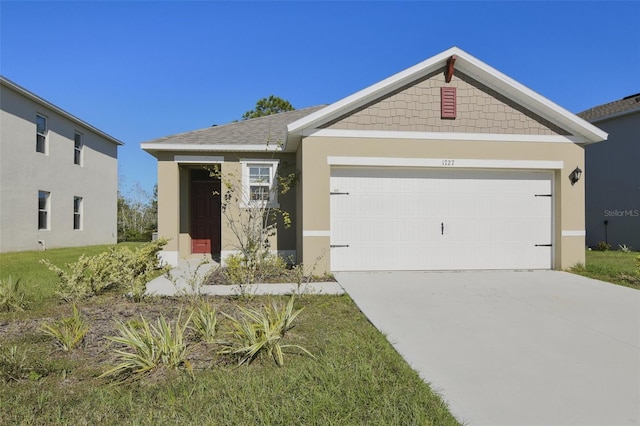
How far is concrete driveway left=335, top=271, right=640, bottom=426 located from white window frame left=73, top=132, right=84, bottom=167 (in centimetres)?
1681

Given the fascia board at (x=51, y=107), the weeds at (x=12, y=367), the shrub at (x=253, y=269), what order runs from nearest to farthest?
the weeds at (x=12, y=367) < the shrub at (x=253, y=269) < the fascia board at (x=51, y=107)

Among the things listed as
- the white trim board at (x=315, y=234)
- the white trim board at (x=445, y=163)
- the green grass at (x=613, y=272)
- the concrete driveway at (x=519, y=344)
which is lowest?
the concrete driveway at (x=519, y=344)

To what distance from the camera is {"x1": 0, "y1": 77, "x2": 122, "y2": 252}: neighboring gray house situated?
13.2m

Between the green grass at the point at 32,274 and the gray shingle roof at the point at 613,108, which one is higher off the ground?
the gray shingle roof at the point at 613,108

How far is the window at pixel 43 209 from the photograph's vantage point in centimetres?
1505

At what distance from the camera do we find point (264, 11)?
904 centimetres

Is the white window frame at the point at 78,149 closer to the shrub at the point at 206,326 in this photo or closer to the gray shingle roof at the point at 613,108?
the shrub at the point at 206,326

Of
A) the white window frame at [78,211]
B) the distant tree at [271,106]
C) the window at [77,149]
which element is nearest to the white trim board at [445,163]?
the white window frame at [78,211]

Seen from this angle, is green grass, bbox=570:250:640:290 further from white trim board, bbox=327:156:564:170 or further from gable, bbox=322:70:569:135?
gable, bbox=322:70:569:135

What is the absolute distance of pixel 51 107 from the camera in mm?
15203

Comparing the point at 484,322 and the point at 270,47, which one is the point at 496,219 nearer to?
the point at 484,322

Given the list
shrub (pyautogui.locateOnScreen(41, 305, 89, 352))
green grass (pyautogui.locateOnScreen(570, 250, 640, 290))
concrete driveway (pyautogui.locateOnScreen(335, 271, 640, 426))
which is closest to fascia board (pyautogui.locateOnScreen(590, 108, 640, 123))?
green grass (pyautogui.locateOnScreen(570, 250, 640, 290))

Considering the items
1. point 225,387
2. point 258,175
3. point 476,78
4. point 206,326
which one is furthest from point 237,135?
point 225,387

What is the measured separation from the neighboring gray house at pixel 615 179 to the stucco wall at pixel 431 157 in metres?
8.43
